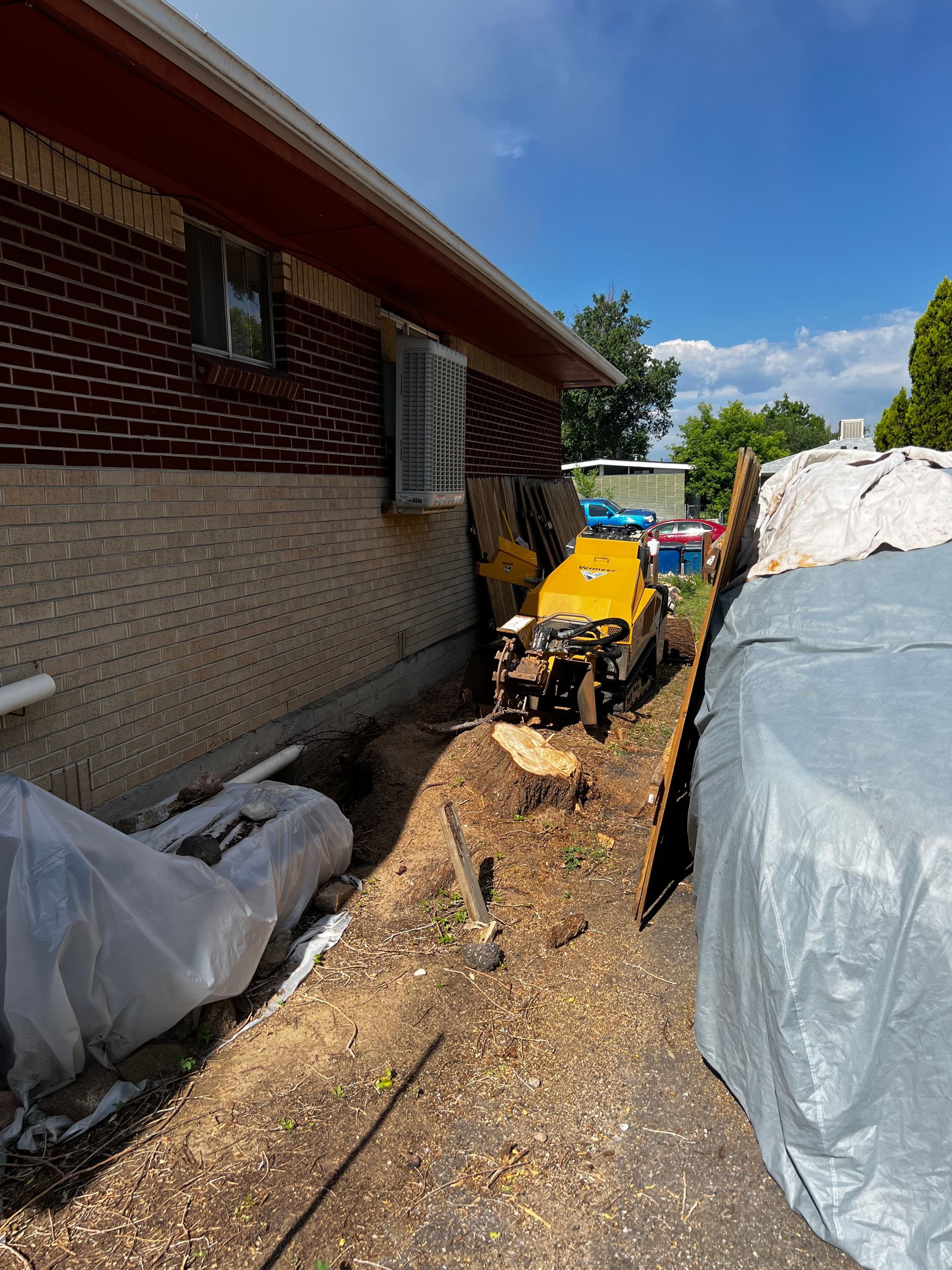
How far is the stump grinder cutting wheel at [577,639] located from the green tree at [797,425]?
6398 centimetres

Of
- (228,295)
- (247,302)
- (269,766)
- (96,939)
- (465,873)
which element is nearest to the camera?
(96,939)

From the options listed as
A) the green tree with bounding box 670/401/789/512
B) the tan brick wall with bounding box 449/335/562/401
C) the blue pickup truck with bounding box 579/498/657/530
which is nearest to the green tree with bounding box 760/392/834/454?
the green tree with bounding box 670/401/789/512

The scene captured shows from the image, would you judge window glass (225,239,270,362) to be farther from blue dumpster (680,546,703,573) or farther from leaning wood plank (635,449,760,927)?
blue dumpster (680,546,703,573)

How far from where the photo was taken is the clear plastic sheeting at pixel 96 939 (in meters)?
2.69

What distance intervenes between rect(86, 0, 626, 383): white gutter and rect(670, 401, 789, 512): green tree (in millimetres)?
31313

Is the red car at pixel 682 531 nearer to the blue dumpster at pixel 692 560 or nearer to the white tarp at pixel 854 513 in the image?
the blue dumpster at pixel 692 560

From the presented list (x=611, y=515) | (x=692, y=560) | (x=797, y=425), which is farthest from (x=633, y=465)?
(x=797, y=425)

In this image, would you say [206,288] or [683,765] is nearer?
[683,765]

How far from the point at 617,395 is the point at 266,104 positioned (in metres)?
38.6

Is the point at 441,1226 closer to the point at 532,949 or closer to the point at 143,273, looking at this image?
the point at 532,949

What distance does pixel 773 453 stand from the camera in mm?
43938

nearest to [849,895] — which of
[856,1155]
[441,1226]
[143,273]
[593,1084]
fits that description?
[856,1155]

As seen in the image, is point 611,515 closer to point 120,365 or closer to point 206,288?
point 206,288

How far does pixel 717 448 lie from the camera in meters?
38.7
